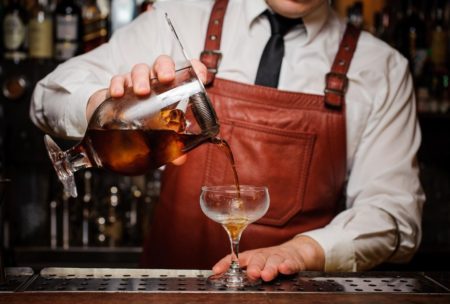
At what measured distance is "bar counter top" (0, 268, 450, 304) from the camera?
1.11 meters

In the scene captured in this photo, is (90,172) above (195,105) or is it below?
below

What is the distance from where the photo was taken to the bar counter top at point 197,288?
1.11 metres

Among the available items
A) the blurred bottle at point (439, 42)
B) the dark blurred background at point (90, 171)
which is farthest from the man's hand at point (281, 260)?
the blurred bottle at point (439, 42)

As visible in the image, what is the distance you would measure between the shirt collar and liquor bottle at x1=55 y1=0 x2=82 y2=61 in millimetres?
1001

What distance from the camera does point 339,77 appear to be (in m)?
1.82

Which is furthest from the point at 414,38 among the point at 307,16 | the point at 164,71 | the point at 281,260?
the point at 164,71

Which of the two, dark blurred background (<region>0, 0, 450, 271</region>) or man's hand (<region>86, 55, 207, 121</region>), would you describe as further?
dark blurred background (<region>0, 0, 450, 271</region>)

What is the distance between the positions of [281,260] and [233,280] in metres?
0.14

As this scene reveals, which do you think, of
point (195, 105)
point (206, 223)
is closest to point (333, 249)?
point (206, 223)

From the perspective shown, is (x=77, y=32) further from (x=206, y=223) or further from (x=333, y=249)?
(x=333, y=249)

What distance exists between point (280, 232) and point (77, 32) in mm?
1345

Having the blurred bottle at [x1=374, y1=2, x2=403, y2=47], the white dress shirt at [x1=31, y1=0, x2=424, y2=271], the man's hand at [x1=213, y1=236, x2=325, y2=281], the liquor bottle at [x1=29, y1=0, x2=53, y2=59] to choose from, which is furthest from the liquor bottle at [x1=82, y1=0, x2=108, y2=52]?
the man's hand at [x1=213, y1=236, x2=325, y2=281]

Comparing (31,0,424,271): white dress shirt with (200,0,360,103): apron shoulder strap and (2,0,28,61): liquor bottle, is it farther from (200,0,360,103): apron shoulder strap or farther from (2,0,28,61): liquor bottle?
(2,0,28,61): liquor bottle

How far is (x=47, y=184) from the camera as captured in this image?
2912 mm
